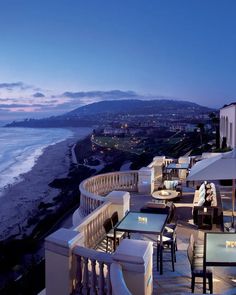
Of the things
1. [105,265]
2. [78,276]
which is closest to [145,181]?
[78,276]

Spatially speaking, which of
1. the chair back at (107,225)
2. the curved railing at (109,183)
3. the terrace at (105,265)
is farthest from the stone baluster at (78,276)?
the curved railing at (109,183)

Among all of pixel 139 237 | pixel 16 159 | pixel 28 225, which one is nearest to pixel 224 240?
pixel 139 237

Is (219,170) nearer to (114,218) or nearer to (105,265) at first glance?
(114,218)

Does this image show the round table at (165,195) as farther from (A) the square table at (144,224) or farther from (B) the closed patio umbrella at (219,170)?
(B) the closed patio umbrella at (219,170)

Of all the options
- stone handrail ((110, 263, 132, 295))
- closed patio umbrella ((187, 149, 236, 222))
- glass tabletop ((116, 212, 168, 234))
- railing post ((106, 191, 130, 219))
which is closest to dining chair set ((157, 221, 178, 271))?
glass tabletop ((116, 212, 168, 234))

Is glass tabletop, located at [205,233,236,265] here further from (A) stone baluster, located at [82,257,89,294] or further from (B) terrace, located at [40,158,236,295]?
(A) stone baluster, located at [82,257,89,294]

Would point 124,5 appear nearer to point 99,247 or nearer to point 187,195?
point 187,195
